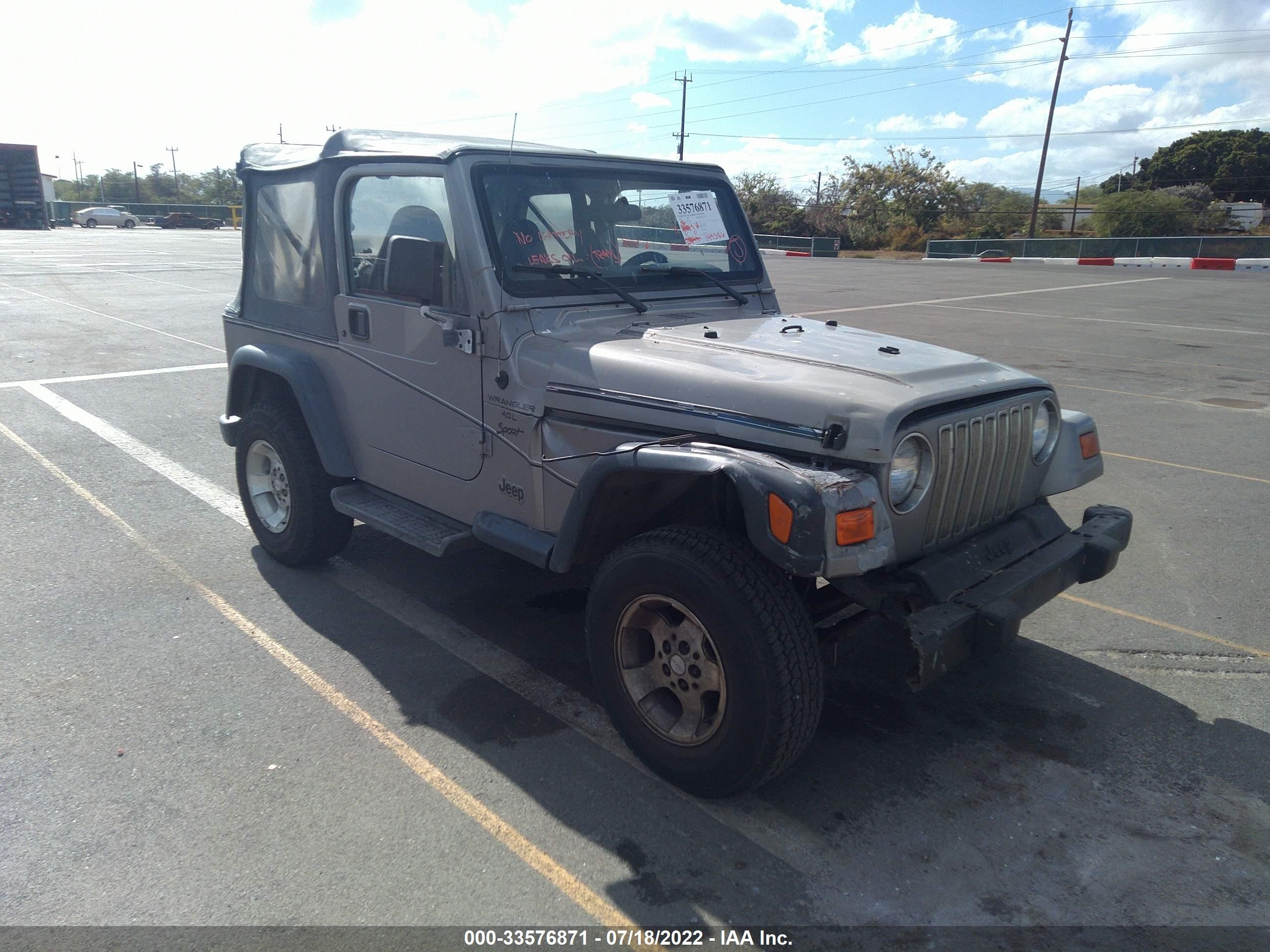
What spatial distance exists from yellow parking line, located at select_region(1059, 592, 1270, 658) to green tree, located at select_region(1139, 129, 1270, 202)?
62576mm

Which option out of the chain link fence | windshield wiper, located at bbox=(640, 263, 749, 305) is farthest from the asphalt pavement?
the chain link fence

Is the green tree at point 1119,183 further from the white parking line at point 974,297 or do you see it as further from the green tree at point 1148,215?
the white parking line at point 974,297

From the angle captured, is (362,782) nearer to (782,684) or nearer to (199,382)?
(782,684)

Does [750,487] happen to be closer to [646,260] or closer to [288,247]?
[646,260]

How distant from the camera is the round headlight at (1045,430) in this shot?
369 centimetres

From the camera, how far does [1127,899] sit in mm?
2705

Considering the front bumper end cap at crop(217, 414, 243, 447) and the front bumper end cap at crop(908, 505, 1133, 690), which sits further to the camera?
the front bumper end cap at crop(217, 414, 243, 447)

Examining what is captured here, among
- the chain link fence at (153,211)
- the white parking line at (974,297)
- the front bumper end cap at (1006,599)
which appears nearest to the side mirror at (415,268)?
the front bumper end cap at (1006,599)

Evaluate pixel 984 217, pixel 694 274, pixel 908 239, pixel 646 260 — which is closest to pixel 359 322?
pixel 646 260

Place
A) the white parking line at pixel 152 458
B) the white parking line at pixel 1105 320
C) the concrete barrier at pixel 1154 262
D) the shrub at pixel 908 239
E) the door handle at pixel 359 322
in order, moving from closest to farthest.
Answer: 1. the door handle at pixel 359 322
2. the white parking line at pixel 152 458
3. the white parking line at pixel 1105 320
4. the concrete barrier at pixel 1154 262
5. the shrub at pixel 908 239

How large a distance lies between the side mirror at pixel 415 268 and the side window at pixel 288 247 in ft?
2.94

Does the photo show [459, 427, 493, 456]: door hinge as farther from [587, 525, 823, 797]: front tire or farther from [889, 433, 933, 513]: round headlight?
[889, 433, 933, 513]: round headlight

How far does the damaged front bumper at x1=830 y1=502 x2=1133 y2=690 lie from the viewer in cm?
290

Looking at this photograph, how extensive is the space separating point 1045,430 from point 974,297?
796 inches
